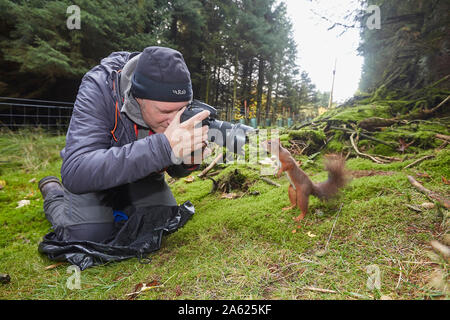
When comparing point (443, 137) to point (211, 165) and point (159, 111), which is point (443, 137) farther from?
point (159, 111)

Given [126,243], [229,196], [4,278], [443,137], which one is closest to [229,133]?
[229,196]

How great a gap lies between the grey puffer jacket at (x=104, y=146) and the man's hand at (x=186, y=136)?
0.04m

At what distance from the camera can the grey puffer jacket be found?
134 cm

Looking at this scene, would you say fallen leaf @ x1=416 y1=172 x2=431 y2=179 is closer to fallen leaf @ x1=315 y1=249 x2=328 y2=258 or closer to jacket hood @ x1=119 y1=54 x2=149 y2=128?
fallen leaf @ x1=315 y1=249 x2=328 y2=258

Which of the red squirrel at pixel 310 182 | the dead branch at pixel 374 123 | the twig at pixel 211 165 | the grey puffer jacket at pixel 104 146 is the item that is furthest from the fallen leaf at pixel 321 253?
the dead branch at pixel 374 123

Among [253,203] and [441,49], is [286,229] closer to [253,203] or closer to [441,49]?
[253,203]

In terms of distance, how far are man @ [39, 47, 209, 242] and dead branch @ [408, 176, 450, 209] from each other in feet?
5.13

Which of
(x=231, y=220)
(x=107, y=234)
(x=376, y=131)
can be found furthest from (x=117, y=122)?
(x=376, y=131)

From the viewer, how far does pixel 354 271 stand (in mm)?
1116

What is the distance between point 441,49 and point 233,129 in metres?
5.29

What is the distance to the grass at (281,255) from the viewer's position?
107cm

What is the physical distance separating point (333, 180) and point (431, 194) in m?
0.64

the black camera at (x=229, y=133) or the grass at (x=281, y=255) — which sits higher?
the black camera at (x=229, y=133)

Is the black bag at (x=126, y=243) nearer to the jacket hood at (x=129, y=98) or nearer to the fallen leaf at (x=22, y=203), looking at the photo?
the jacket hood at (x=129, y=98)
